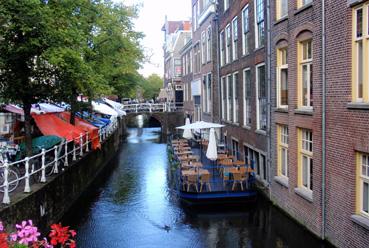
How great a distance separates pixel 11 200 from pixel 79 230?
357 cm

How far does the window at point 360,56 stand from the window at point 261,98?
683 centimetres

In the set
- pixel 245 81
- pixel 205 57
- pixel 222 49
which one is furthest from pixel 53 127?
pixel 205 57

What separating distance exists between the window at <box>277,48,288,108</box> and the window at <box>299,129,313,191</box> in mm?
1822

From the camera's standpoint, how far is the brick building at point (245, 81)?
17.1 m

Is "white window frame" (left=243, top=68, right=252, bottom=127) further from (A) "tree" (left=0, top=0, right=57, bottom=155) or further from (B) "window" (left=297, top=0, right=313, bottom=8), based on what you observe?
(A) "tree" (left=0, top=0, right=57, bottom=155)

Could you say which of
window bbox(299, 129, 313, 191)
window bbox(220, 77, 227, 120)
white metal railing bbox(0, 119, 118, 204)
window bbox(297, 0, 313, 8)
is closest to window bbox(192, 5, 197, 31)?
window bbox(220, 77, 227, 120)

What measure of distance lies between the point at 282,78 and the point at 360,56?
5.16 meters

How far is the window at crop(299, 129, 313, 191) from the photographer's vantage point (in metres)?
12.4

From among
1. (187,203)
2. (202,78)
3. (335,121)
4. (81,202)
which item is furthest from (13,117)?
(202,78)

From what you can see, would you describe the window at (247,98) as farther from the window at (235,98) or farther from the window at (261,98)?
the window at (235,98)

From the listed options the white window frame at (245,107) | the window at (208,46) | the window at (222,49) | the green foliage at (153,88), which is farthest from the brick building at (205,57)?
the green foliage at (153,88)

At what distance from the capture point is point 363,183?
31.1 feet

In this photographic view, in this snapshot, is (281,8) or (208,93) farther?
(208,93)

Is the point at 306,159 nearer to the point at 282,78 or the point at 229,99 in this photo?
the point at 282,78
